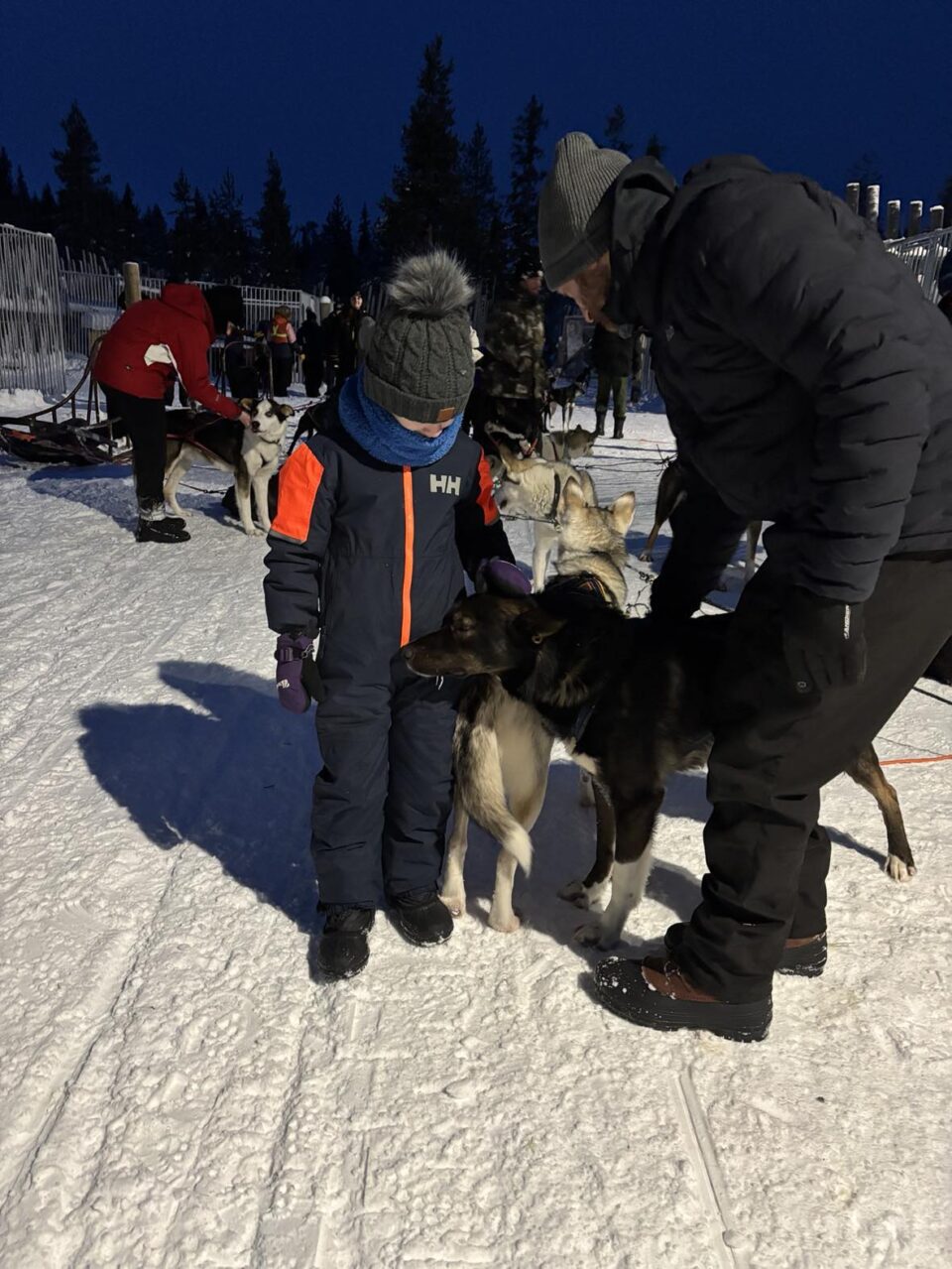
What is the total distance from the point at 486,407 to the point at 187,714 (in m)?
5.13

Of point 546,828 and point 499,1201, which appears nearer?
point 499,1201

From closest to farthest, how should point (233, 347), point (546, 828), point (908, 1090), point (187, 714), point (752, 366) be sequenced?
point (752, 366) < point (908, 1090) < point (546, 828) < point (187, 714) < point (233, 347)

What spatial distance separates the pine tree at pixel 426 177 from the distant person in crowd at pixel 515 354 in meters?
Result: 26.9

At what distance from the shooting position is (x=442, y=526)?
2.27 meters

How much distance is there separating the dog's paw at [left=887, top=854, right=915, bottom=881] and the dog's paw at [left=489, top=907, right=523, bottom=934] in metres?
1.18

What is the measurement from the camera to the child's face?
6.71 feet

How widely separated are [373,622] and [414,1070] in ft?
3.48

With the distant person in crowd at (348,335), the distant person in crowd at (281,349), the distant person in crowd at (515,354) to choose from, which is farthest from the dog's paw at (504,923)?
the distant person in crowd at (281,349)

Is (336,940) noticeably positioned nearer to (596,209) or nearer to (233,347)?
(596,209)

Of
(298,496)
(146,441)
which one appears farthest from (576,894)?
(146,441)

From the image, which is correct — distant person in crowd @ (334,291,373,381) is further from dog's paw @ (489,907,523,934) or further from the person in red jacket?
dog's paw @ (489,907,523,934)

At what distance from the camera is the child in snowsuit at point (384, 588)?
2.02 m

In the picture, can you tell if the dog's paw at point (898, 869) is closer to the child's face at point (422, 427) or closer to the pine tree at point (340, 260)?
the child's face at point (422, 427)

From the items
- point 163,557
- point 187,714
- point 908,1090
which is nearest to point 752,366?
point 908,1090
